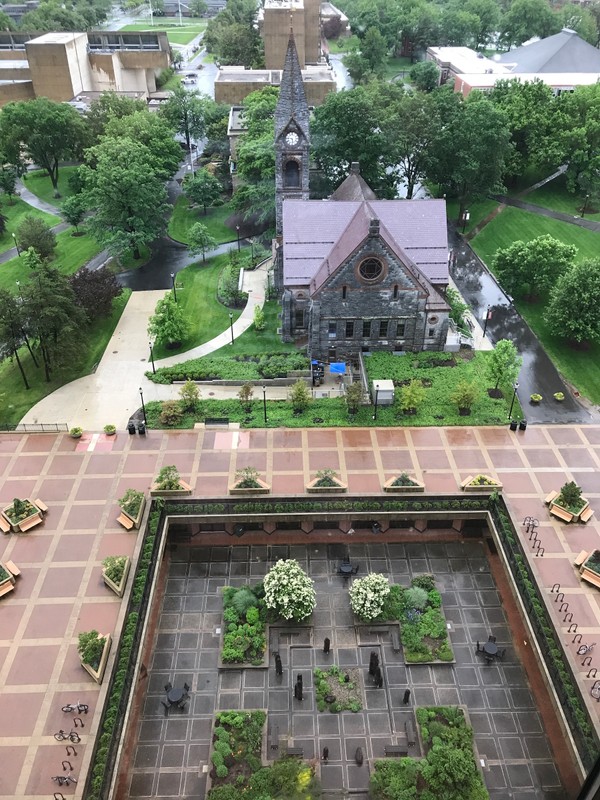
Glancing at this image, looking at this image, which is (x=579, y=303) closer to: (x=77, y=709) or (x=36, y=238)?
(x=77, y=709)

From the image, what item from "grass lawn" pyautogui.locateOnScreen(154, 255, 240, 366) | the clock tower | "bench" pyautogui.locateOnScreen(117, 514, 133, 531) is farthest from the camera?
"grass lawn" pyautogui.locateOnScreen(154, 255, 240, 366)

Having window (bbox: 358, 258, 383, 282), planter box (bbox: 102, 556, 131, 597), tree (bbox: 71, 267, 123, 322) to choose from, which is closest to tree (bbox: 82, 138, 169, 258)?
tree (bbox: 71, 267, 123, 322)

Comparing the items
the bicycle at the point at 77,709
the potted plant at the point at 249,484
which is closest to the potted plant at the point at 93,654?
the bicycle at the point at 77,709

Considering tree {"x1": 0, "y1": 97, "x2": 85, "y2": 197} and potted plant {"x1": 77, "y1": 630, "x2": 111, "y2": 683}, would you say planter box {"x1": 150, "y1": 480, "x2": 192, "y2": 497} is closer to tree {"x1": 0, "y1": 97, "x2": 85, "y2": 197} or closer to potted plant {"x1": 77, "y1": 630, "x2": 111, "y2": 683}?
potted plant {"x1": 77, "y1": 630, "x2": 111, "y2": 683}

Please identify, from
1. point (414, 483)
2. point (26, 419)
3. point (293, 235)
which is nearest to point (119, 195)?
point (293, 235)

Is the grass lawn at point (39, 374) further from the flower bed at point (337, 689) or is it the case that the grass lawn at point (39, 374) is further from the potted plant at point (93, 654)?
the flower bed at point (337, 689)

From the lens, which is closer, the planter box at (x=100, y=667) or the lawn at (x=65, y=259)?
the planter box at (x=100, y=667)
